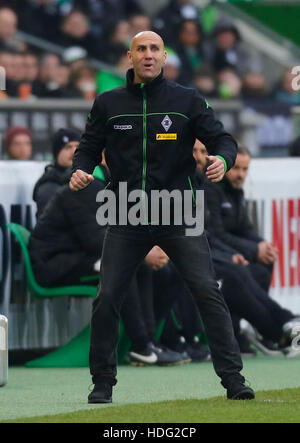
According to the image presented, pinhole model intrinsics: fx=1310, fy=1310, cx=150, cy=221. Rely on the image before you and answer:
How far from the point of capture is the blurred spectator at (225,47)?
866 inches

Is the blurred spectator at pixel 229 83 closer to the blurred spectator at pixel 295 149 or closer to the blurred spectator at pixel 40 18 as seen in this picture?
the blurred spectator at pixel 40 18

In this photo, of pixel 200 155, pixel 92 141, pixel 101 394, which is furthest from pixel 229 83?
pixel 101 394

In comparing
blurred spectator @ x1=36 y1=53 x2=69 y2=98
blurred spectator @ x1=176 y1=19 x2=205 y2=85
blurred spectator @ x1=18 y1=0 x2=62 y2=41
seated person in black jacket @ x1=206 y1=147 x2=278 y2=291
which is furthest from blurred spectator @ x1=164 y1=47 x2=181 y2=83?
seated person in black jacket @ x1=206 y1=147 x2=278 y2=291

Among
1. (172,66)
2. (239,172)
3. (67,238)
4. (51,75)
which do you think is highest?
(172,66)

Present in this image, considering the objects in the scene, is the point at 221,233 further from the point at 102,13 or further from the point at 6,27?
the point at 102,13

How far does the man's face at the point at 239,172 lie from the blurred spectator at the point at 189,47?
394 inches

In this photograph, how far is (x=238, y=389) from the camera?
7.22 m

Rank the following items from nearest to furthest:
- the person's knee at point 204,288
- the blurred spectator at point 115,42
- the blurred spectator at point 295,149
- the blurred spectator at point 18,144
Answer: the person's knee at point 204,288 < the blurred spectator at point 18,144 < the blurred spectator at point 295,149 < the blurred spectator at point 115,42

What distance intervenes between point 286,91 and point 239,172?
11847 millimetres

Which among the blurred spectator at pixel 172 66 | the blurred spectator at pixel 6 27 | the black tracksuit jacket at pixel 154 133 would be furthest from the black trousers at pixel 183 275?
the blurred spectator at pixel 172 66

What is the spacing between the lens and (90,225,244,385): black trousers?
7.20m
